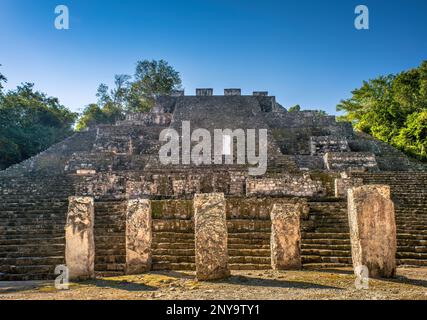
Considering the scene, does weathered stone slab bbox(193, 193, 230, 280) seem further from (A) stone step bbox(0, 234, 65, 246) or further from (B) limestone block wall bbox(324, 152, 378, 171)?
(B) limestone block wall bbox(324, 152, 378, 171)

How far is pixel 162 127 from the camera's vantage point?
23.2 meters

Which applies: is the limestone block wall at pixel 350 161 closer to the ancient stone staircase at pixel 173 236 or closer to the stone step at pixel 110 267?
the ancient stone staircase at pixel 173 236

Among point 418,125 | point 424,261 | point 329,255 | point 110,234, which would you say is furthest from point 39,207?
point 418,125

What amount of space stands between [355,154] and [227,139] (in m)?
6.34

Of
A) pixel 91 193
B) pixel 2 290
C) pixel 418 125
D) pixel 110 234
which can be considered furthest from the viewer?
pixel 418 125

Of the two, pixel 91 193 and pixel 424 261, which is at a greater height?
pixel 91 193

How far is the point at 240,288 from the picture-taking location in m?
5.65

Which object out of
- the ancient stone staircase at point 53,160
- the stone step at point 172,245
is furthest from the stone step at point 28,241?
the ancient stone staircase at point 53,160

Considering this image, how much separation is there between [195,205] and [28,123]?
24.0 meters

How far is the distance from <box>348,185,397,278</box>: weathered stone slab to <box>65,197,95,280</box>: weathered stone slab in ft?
15.3

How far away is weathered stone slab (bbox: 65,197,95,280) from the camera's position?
6941 millimetres

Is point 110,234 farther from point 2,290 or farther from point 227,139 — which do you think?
point 227,139

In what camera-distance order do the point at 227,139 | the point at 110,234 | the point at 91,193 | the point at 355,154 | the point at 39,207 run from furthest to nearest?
the point at 227,139 < the point at 355,154 < the point at 91,193 < the point at 39,207 < the point at 110,234
